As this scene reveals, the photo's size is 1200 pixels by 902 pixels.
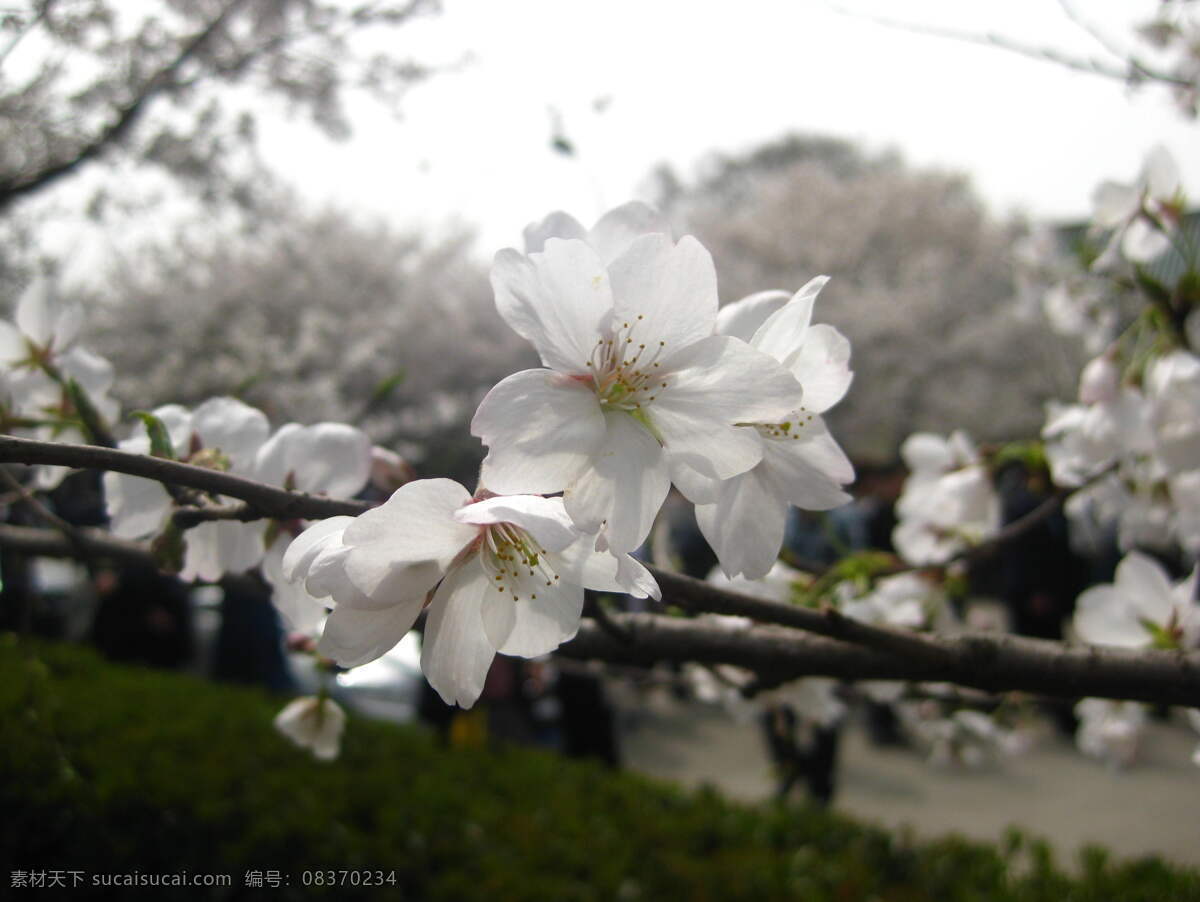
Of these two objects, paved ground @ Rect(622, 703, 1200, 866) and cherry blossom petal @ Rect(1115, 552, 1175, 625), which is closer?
cherry blossom petal @ Rect(1115, 552, 1175, 625)

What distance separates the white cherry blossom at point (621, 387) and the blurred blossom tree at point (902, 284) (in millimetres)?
14470

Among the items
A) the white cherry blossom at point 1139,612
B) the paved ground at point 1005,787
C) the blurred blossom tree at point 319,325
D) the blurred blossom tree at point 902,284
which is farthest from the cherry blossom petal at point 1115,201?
the blurred blossom tree at point 902,284

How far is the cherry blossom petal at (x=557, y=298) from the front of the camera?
659 mm

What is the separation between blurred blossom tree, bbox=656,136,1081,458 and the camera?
55.6 ft

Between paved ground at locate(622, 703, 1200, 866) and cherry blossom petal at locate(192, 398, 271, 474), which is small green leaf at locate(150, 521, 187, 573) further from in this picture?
paved ground at locate(622, 703, 1200, 866)

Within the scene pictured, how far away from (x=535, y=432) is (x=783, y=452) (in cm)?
27

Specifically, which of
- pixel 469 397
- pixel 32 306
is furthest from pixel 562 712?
pixel 469 397

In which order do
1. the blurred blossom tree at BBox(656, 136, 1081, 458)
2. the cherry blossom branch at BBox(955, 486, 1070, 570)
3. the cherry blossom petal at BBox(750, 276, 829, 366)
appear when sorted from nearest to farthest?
the cherry blossom petal at BBox(750, 276, 829, 366) → the cherry blossom branch at BBox(955, 486, 1070, 570) → the blurred blossom tree at BBox(656, 136, 1081, 458)

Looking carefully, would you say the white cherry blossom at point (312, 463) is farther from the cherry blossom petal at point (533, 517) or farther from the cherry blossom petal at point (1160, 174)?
the cherry blossom petal at point (1160, 174)

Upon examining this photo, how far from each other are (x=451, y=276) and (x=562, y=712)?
9676 mm

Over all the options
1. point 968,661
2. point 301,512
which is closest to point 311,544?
point 301,512

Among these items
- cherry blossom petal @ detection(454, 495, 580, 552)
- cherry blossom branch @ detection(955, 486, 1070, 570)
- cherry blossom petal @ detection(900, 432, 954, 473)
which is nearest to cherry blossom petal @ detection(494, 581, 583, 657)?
cherry blossom petal @ detection(454, 495, 580, 552)

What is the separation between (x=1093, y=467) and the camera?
5.26 ft

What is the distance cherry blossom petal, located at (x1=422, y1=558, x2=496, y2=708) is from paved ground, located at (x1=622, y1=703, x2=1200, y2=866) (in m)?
3.51
